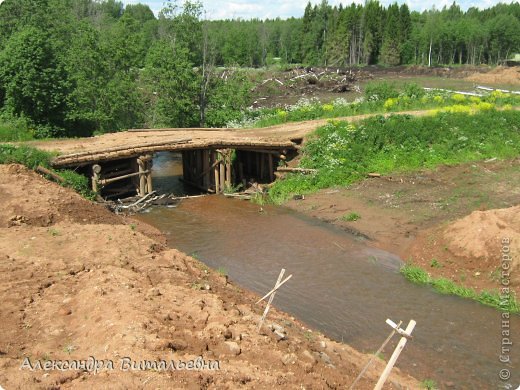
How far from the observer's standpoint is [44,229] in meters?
14.6

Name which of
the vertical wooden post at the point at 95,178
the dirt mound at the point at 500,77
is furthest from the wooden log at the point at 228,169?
the dirt mound at the point at 500,77

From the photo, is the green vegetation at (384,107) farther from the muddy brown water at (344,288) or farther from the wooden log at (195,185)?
the muddy brown water at (344,288)

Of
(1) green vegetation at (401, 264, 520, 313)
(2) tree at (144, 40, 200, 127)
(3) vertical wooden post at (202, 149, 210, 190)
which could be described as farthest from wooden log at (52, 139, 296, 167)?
(1) green vegetation at (401, 264, 520, 313)

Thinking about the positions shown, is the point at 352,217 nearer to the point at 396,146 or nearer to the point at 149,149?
the point at 396,146

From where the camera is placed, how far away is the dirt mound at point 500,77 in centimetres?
7375

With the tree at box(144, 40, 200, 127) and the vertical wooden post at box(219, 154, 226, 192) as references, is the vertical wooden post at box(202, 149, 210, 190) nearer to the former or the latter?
the vertical wooden post at box(219, 154, 226, 192)

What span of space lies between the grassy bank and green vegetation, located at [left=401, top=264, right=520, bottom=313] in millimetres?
12574

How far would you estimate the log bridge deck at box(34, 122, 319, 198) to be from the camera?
72.0 feet

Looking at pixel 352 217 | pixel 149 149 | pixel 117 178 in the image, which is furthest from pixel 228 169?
pixel 352 217

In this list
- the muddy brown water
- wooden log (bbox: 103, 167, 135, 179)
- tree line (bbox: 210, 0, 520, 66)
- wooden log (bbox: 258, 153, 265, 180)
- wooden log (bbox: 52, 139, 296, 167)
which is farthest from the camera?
tree line (bbox: 210, 0, 520, 66)

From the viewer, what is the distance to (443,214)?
19594mm

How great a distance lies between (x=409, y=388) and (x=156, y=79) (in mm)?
27086

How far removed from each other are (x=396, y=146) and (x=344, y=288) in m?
13.6

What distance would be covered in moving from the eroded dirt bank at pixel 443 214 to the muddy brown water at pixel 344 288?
2.94 ft
